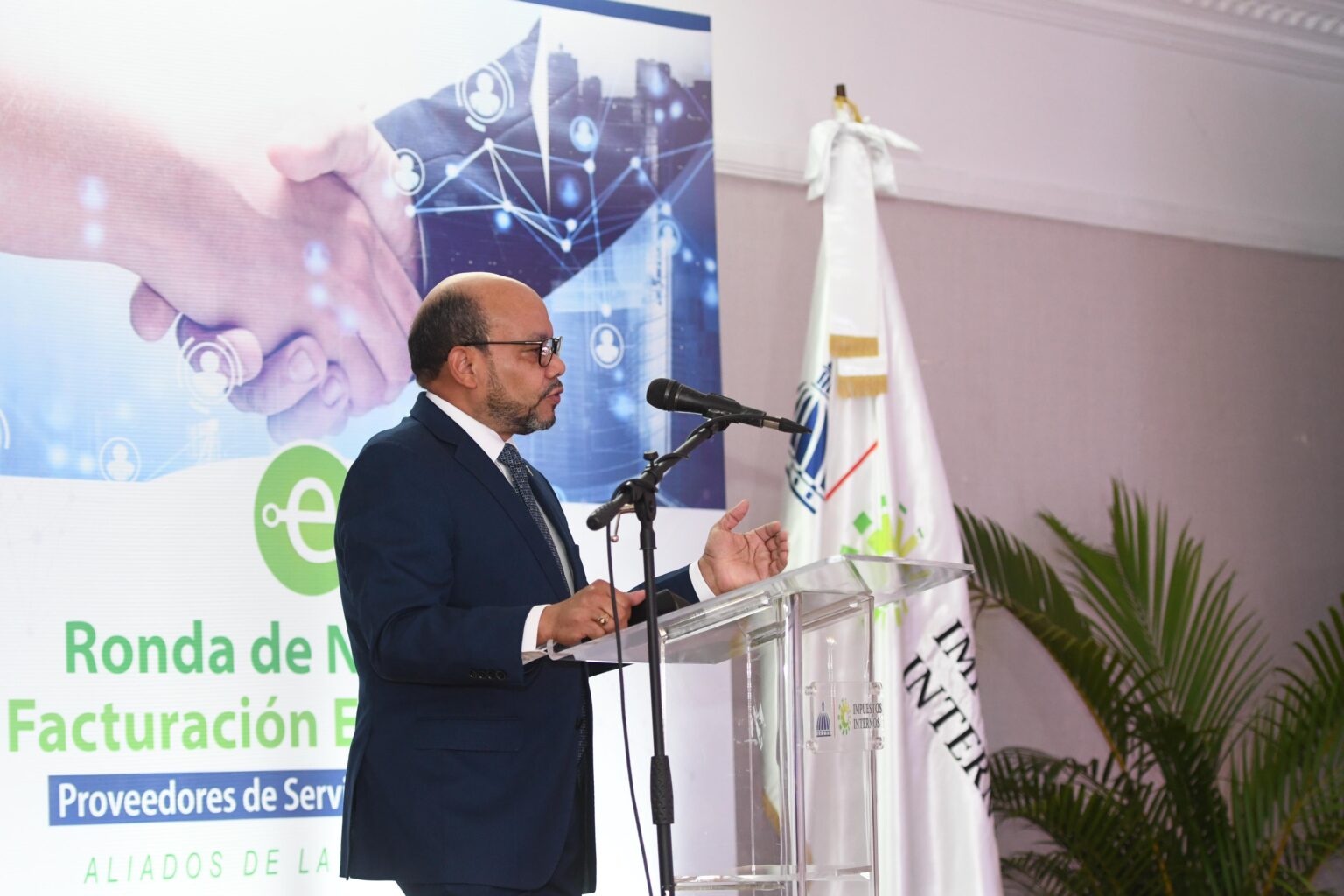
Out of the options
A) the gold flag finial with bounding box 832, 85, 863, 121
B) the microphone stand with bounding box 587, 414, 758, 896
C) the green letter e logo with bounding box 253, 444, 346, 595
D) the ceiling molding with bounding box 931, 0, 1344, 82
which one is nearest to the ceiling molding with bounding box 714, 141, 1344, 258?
the gold flag finial with bounding box 832, 85, 863, 121

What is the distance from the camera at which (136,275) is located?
3.80 meters

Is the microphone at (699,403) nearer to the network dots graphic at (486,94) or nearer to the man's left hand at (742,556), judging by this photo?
the man's left hand at (742,556)

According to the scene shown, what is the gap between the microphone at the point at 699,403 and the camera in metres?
2.47

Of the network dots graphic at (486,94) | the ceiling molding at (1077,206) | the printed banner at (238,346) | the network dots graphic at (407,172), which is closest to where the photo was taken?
the printed banner at (238,346)

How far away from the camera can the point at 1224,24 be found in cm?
578

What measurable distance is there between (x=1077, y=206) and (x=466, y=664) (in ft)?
12.3

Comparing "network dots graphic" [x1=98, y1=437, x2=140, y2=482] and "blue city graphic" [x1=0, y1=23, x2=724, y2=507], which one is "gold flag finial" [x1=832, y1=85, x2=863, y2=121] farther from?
"network dots graphic" [x1=98, y1=437, x2=140, y2=482]

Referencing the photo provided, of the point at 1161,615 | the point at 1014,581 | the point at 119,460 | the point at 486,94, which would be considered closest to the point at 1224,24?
the point at 1161,615

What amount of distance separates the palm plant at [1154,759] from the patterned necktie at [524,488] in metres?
2.28

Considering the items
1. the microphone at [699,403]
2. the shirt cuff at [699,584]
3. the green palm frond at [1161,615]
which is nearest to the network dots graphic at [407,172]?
the shirt cuff at [699,584]

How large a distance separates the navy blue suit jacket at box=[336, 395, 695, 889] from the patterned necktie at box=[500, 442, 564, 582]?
80 mm

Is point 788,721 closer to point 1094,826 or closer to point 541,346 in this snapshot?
point 541,346

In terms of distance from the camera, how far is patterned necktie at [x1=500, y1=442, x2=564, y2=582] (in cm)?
290

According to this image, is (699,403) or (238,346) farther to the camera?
(238,346)
